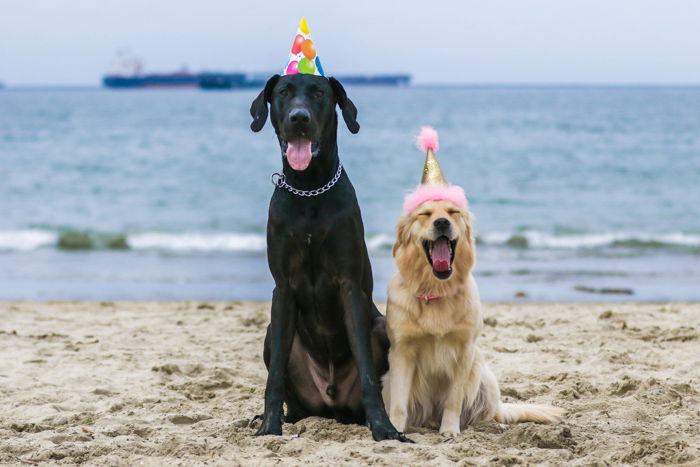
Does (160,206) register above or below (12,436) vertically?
above

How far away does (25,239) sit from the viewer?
13.4m

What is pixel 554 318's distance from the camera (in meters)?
7.14

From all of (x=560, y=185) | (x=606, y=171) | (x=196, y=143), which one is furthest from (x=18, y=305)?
(x=196, y=143)

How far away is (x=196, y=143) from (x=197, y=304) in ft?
66.7

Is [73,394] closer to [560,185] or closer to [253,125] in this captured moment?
[253,125]

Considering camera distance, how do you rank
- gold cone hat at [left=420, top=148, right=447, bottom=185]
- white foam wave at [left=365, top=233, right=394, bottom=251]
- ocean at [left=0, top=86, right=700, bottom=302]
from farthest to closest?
white foam wave at [left=365, top=233, right=394, bottom=251]
ocean at [left=0, top=86, right=700, bottom=302]
gold cone hat at [left=420, top=148, right=447, bottom=185]

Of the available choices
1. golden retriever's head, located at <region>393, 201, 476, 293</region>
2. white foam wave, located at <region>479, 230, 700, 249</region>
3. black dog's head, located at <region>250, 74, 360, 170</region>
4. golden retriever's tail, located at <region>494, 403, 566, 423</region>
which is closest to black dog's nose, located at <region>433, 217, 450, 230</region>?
golden retriever's head, located at <region>393, 201, 476, 293</region>

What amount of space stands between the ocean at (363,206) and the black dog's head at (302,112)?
91 cm

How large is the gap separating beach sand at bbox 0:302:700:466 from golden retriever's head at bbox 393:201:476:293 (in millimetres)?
752

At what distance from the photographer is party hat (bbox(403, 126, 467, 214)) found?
415 centimetres

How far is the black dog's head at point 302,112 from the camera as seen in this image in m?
3.91

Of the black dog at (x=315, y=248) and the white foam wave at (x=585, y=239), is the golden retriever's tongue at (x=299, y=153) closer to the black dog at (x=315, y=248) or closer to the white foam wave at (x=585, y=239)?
the black dog at (x=315, y=248)

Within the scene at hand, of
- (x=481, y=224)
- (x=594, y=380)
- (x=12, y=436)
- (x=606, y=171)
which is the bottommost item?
(x=12, y=436)

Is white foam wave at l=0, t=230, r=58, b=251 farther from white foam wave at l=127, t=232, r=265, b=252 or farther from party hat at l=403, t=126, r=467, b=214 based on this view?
party hat at l=403, t=126, r=467, b=214
